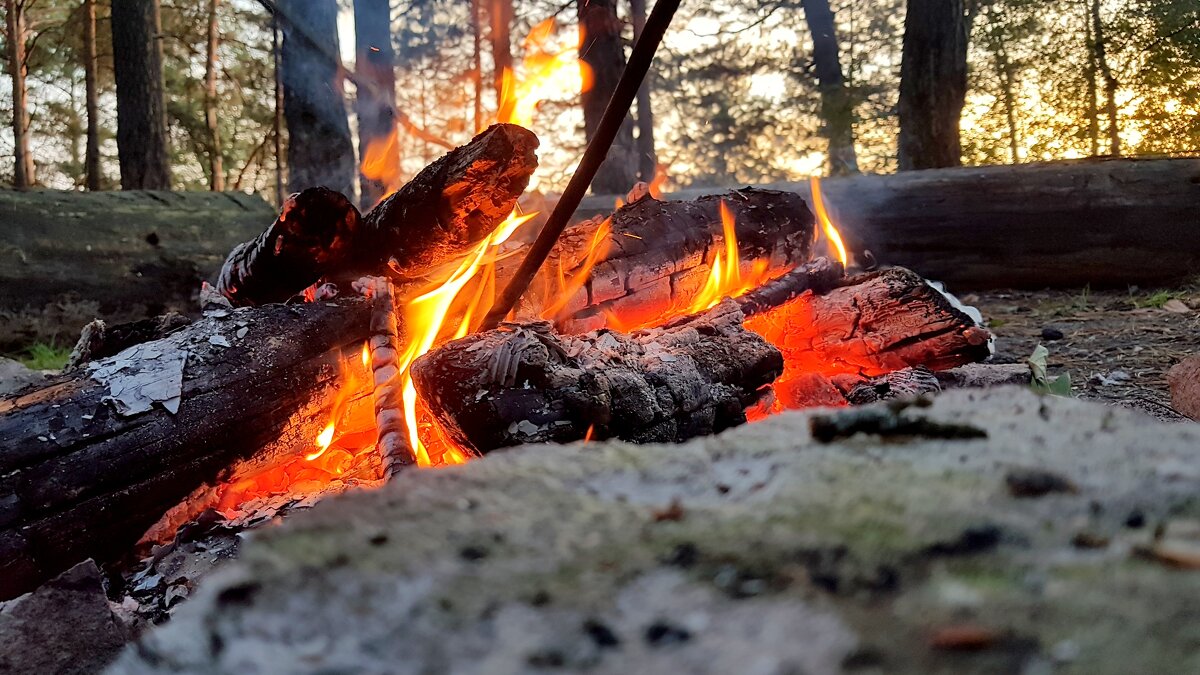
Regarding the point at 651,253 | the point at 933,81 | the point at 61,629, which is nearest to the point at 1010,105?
the point at 933,81

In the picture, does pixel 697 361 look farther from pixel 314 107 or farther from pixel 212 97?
pixel 212 97

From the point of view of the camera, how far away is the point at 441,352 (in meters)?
2.02

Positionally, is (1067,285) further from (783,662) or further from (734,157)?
(734,157)

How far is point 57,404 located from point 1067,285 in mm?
6422

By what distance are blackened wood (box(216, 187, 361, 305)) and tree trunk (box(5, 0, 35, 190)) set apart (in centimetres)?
1108

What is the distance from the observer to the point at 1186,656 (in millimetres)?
503

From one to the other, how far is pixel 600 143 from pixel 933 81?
6.38m

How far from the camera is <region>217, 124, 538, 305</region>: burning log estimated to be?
2.38 metres

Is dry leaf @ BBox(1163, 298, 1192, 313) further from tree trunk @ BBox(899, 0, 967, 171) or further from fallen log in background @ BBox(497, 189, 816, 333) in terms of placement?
fallen log in background @ BBox(497, 189, 816, 333)

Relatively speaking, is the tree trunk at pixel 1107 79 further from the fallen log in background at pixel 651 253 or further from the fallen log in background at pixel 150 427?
the fallen log in background at pixel 150 427

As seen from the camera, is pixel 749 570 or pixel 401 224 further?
pixel 401 224

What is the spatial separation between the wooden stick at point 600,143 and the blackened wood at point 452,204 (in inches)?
15.3

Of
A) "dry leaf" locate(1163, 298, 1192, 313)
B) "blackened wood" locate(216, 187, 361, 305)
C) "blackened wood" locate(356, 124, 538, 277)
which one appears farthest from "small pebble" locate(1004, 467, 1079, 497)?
"dry leaf" locate(1163, 298, 1192, 313)

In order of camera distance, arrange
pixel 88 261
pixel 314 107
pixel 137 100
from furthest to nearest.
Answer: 1. pixel 137 100
2. pixel 314 107
3. pixel 88 261
